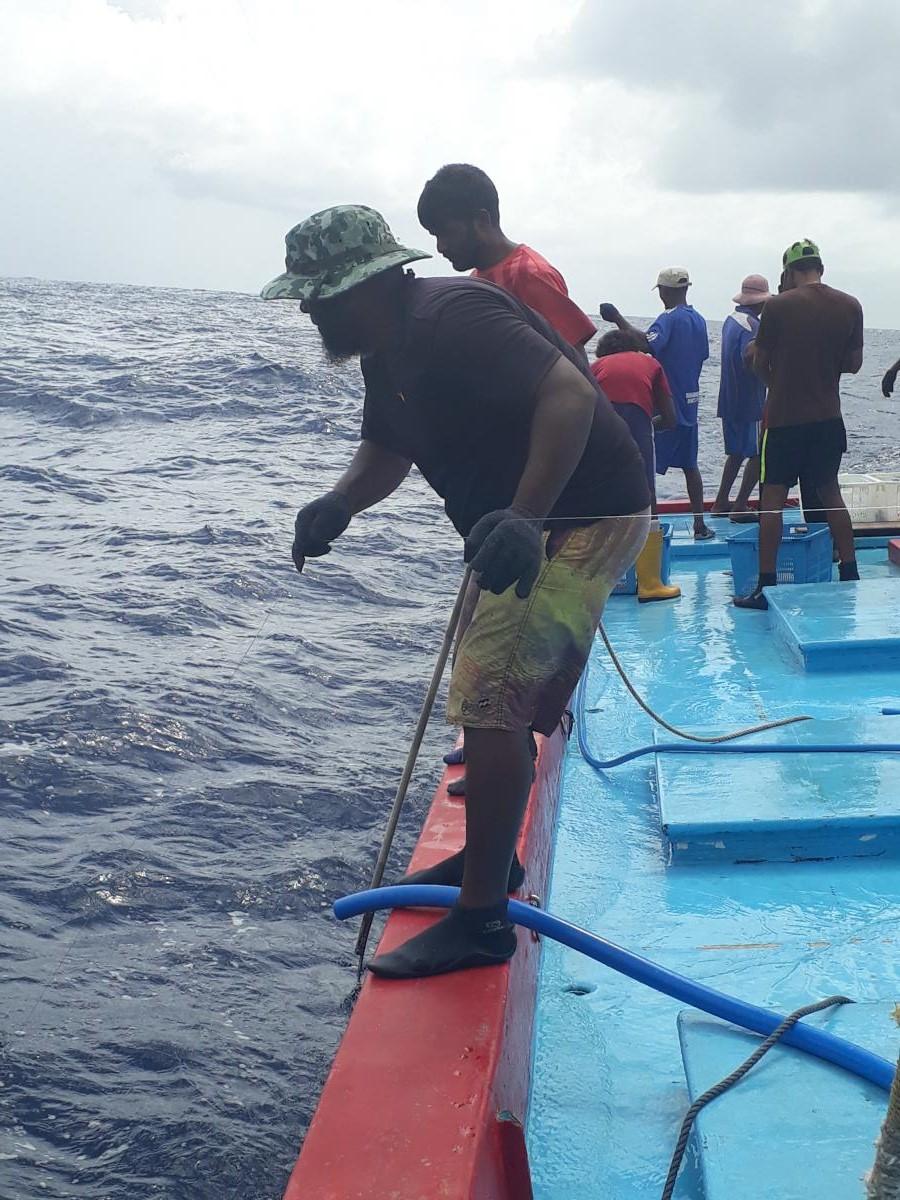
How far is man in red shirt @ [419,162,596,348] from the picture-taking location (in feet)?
11.8

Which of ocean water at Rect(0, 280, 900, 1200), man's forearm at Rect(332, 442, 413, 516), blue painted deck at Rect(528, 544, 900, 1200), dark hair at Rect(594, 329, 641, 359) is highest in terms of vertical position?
dark hair at Rect(594, 329, 641, 359)

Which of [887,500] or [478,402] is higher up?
[478,402]

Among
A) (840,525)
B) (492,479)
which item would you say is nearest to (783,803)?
(492,479)

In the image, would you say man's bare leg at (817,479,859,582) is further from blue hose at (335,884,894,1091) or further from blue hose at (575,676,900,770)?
blue hose at (335,884,894,1091)

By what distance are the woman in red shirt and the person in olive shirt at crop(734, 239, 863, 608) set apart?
1.82ft

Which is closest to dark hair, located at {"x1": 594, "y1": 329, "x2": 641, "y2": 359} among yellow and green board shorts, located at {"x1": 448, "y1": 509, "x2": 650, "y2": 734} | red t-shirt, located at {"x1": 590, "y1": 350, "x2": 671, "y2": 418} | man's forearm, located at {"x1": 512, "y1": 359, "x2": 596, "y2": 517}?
red t-shirt, located at {"x1": 590, "y1": 350, "x2": 671, "y2": 418}

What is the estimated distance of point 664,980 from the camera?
2.35 meters

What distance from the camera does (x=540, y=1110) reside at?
2.42 metres

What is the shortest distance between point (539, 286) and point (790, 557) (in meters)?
2.86

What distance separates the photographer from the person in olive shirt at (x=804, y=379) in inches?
222

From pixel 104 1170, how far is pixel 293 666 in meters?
4.78

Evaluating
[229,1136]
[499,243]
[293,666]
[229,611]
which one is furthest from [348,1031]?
[229,611]

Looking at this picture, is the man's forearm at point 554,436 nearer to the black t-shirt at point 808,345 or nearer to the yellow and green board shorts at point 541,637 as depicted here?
the yellow and green board shorts at point 541,637

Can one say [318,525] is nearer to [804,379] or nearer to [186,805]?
[186,805]
